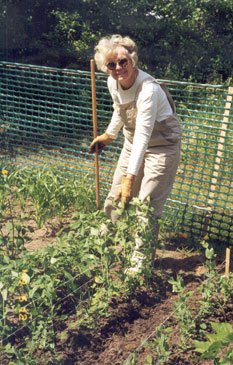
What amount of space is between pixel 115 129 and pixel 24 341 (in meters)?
1.70

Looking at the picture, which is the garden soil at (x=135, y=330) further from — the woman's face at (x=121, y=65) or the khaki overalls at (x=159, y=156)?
the woman's face at (x=121, y=65)

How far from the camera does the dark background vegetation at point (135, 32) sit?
31.0ft

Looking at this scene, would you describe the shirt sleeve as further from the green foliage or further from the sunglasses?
the green foliage

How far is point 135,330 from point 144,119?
129 cm


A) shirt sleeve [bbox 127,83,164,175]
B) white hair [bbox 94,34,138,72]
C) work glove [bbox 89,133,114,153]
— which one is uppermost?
white hair [bbox 94,34,138,72]

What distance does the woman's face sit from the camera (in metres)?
3.53

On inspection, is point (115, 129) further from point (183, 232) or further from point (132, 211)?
point (183, 232)

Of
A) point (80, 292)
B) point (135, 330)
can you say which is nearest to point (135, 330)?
point (135, 330)

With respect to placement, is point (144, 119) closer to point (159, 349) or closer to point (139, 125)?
point (139, 125)

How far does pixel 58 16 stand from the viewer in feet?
32.4

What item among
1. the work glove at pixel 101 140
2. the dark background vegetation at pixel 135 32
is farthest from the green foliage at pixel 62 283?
the dark background vegetation at pixel 135 32

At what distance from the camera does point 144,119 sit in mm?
3512

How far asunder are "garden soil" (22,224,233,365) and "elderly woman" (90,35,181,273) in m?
0.24

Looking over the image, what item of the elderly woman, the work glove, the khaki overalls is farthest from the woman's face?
the work glove
